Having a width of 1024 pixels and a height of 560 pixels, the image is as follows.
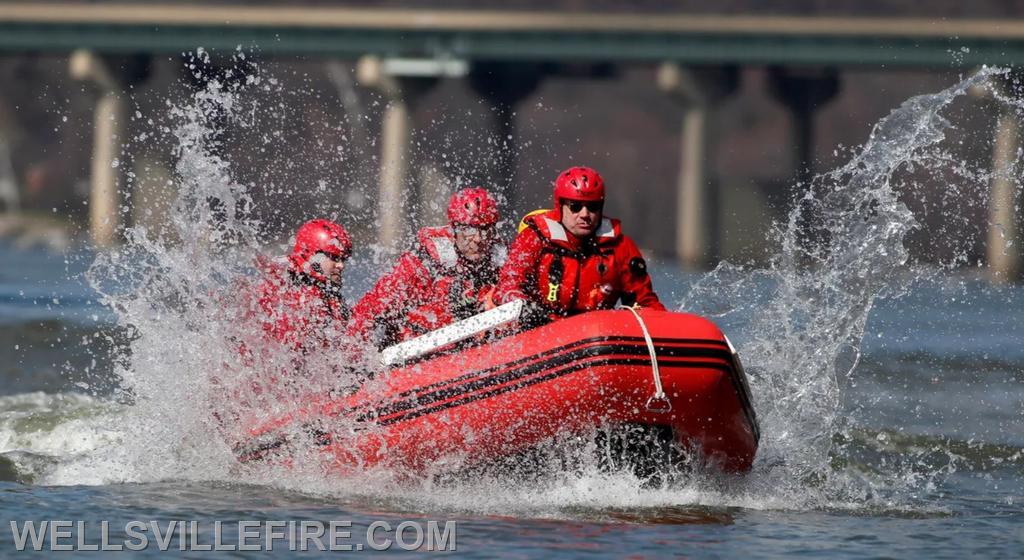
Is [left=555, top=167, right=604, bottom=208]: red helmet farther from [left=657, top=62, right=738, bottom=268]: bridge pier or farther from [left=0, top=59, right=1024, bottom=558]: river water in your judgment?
[left=657, top=62, right=738, bottom=268]: bridge pier

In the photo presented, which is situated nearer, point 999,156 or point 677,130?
point 999,156

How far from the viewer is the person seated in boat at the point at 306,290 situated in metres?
9.59

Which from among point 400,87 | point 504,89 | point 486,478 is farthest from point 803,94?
point 486,478

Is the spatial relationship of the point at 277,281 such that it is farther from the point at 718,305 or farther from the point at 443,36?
the point at 443,36

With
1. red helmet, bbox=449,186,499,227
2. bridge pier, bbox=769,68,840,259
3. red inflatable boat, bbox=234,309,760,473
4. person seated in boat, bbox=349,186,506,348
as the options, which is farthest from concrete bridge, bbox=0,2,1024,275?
red inflatable boat, bbox=234,309,760,473

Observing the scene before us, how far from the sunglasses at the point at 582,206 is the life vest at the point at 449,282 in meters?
0.54

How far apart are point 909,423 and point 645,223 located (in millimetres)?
57183

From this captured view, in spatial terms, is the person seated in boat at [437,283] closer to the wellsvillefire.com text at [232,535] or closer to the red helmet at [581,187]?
the red helmet at [581,187]

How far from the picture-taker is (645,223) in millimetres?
70312

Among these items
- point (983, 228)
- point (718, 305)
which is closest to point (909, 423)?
point (718, 305)

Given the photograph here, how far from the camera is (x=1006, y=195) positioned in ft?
138

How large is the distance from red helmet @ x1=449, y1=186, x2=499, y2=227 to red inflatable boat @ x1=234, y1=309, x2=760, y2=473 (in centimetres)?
88

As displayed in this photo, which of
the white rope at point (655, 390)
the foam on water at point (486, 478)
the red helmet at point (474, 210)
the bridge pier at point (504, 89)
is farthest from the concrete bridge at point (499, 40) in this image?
the white rope at point (655, 390)

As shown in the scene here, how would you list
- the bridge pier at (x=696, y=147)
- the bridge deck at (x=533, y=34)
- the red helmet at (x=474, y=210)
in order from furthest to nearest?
1. the bridge pier at (x=696, y=147)
2. the bridge deck at (x=533, y=34)
3. the red helmet at (x=474, y=210)
